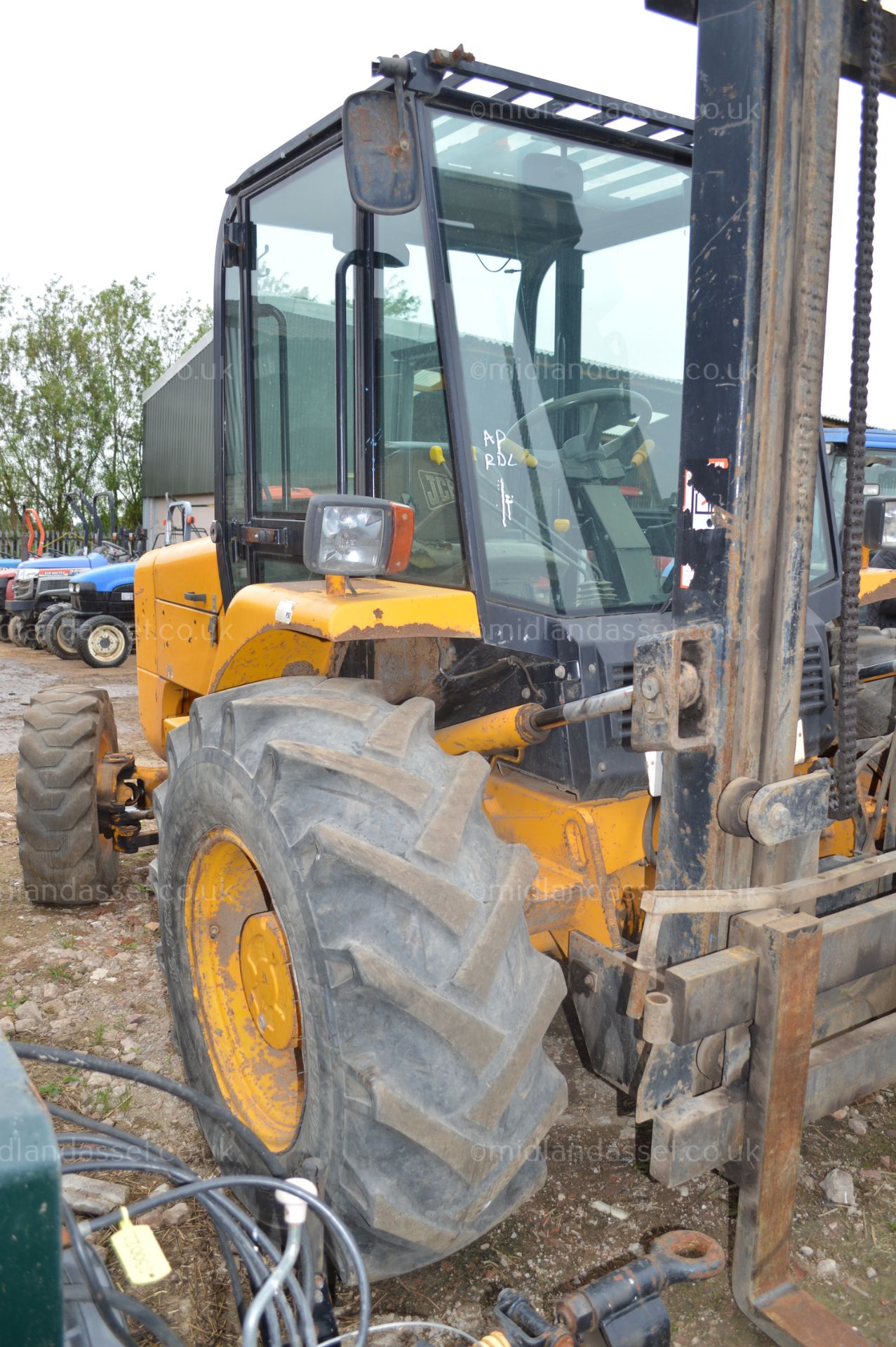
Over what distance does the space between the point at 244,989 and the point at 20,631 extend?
54.7 feet

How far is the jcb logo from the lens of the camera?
2.68m

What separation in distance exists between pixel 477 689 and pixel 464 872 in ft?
2.95

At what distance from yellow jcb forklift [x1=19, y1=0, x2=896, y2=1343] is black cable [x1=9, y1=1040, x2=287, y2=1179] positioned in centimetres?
13

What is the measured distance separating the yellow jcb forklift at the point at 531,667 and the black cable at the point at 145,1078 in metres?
0.13

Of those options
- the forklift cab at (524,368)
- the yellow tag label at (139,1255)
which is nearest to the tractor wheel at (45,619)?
the forklift cab at (524,368)

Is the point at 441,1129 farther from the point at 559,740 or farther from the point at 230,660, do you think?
the point at 230,660

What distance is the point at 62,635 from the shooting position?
1569 centimetres

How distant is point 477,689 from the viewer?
2.90 m

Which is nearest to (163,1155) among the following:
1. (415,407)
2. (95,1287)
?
(95,1287)

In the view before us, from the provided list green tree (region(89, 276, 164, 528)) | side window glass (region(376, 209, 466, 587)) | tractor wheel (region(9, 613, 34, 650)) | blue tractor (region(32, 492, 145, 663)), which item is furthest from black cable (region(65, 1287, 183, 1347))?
green tree (region(89, 276, 164, 528))

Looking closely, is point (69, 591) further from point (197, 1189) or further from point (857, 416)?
point (197, 1189)

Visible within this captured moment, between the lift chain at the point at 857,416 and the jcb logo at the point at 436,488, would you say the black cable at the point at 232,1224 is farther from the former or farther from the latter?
the jcb logo at the point at 436,488

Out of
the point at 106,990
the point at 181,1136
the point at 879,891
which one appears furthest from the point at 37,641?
the point at 879,891

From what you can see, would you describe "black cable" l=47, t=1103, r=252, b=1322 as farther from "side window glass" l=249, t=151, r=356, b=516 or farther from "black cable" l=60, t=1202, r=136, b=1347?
"side window glass" l=249, t=151, r=356, b=516
